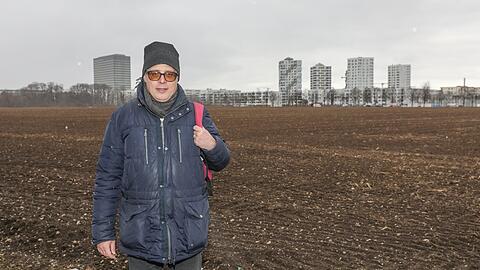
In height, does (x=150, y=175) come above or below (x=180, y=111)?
below

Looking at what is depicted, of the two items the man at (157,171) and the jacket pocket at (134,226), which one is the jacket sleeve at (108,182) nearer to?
the man at (157,171)

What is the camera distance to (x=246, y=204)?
27.3 ft

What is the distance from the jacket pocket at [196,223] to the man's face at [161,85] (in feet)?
2.26

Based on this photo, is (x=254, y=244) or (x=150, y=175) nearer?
(x=150, y=175)

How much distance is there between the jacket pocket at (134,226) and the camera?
8.83 feet

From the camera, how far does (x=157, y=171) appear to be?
2695mm

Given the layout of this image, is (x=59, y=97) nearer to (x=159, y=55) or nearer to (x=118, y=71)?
(x=118, y=71)

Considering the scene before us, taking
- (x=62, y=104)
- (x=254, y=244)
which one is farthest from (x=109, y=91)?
(x=254, y=244)

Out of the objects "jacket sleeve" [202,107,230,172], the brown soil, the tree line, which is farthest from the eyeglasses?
the tree line

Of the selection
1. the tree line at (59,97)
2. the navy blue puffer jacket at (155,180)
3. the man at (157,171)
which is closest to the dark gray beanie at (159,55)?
the man at (157,171)

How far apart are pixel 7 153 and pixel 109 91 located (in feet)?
611

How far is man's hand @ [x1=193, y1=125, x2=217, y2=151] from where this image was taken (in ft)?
8.76

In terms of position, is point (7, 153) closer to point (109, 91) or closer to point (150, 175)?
point (150, 175)

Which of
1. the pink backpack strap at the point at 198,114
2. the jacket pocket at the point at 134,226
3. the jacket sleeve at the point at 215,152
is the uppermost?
Answer: the pink backpack strap at the point at 198,114
